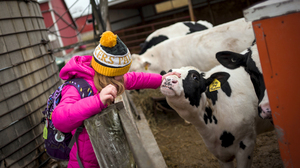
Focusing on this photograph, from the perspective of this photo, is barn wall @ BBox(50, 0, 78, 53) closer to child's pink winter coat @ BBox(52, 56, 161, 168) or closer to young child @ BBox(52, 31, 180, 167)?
child's pink winter coat @ BBox(52, 56, 161, 168)

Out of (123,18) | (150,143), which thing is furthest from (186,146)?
(123,18)

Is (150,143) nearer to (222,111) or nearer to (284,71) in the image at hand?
(222,111)

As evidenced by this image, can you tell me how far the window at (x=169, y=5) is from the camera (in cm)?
1129

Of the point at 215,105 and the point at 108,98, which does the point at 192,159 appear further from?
the point at 108,98

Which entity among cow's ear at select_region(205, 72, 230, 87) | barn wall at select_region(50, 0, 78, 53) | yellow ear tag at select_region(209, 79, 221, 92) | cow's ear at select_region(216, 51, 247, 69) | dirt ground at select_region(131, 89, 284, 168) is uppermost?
barn wall at select_region(50, 0, 78, 53)

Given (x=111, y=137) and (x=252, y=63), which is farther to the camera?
(x=252, y=63)

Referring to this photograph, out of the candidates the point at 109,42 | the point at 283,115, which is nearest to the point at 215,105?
the point at 283,115

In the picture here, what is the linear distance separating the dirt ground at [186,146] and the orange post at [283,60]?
1878 millimetres

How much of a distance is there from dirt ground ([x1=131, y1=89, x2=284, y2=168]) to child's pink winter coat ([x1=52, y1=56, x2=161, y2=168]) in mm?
1662

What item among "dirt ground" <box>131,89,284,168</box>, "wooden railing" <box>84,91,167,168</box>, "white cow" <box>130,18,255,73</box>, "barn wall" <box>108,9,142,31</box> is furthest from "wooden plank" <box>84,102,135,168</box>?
"barn wall" <box>108,9,142,31</box>

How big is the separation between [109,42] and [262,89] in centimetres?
134

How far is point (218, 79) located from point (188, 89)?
32 centimetres

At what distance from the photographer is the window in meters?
11.3

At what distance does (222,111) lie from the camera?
246 cm
